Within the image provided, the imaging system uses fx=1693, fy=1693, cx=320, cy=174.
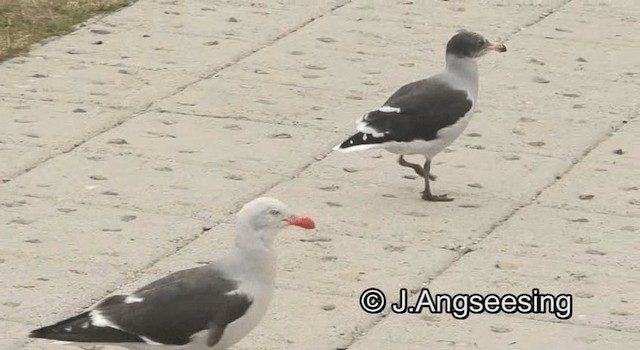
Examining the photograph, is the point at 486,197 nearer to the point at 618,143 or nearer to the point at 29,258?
the point at 618,143

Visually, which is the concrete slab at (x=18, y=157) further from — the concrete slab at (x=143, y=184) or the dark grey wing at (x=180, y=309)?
the dark grey wing at (x=180, y=309)

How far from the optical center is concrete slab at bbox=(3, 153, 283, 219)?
905 centimetres

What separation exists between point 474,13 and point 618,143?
303 centimetres

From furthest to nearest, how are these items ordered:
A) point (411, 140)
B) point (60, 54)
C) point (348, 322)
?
point (60, 54) → point (411, 140) → point (348, 322)

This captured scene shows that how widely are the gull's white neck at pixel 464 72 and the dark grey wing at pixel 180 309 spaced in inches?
124

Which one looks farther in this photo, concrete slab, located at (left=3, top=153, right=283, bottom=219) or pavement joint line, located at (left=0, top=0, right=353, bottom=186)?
pavement joint line, located at (left=0, top=0, right=353, bottom=186)

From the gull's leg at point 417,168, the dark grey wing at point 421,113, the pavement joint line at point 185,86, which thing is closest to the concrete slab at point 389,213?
the gull's leg at point 417,168

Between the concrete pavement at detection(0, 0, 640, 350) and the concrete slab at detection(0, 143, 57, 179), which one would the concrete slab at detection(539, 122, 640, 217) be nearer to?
the concrete pavement at detection(0, 0, 640, 350)

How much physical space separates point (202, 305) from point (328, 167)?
3107mm

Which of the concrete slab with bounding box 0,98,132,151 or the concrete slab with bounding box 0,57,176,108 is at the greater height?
the concrete slab with bounding box 0,98,132,151

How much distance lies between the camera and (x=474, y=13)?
12930 mm

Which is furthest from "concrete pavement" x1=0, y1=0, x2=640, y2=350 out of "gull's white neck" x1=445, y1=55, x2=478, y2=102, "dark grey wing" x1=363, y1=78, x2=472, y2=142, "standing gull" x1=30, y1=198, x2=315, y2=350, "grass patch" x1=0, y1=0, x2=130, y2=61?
"standing gull" x1=30, y1=198, x2=315, y2=350

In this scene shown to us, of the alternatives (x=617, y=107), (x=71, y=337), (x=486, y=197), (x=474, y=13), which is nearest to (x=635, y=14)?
(x=474, y=13)

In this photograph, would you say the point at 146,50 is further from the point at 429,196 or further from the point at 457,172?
the point at 429,196
